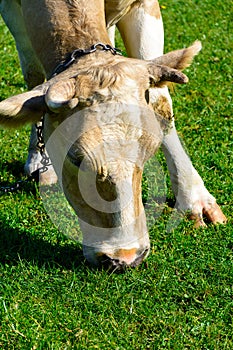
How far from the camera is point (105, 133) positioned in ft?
14.6

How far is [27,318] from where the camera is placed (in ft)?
16.1

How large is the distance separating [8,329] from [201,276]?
4.68ft

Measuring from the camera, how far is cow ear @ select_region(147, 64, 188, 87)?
4.55 metres

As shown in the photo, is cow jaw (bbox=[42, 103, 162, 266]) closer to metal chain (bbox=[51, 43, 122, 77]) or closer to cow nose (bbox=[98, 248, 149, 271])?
cow nose (bbox=[98, 248, 149, 271])

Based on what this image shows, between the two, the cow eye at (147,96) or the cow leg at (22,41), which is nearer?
the cow eye at (147,96)

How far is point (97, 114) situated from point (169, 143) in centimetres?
207

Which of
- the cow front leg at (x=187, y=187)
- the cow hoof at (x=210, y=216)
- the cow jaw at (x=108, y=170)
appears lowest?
the cow hoof at (x=210, y=216)

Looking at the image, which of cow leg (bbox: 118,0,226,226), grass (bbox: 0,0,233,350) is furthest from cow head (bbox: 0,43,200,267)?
cow leg (bbox: 118,0,226,226)

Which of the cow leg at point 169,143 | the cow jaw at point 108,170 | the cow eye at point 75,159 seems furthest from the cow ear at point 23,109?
the cow leg at point 169,143

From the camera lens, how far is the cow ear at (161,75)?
4.55 meters

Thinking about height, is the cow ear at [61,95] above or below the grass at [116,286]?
above

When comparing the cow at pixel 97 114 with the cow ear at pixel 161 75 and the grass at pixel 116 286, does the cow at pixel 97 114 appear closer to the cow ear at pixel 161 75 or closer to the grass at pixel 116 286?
the cow ear at pixel 161 75

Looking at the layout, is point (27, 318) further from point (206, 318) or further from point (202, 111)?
point (202, 111)

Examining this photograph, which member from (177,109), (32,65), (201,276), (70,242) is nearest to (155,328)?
(201,276)
